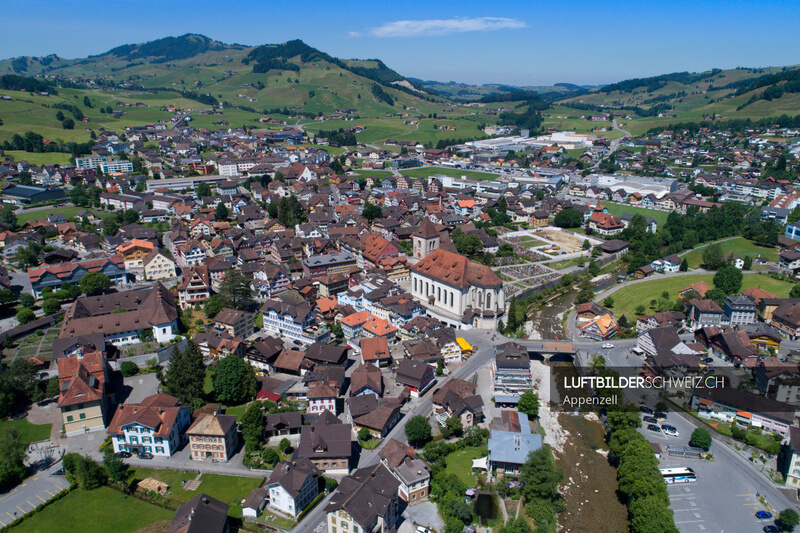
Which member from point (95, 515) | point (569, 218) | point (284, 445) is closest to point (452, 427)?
point (284, 445)

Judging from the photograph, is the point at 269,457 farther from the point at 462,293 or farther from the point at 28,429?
the point at 462,293

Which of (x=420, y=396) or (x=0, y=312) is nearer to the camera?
(x=420, y=396)

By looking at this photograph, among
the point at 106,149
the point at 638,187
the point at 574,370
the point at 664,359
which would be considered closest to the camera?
the point at 664,359

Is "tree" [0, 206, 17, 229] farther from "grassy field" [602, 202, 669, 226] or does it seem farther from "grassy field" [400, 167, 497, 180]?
"grassy field" [602, 202, 669, 226]

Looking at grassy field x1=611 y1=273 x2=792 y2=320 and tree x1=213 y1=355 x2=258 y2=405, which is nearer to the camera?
tree x1=213 y1=355 x2=258 y2=405

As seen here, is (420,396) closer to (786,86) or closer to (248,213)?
(248,213)

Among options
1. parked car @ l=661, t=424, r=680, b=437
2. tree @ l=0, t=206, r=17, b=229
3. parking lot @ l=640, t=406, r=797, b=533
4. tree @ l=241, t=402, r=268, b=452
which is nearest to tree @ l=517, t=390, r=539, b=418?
parking lot @ l=640, t=406, r=797, b=533

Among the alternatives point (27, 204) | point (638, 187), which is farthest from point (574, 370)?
point (27, 204)
